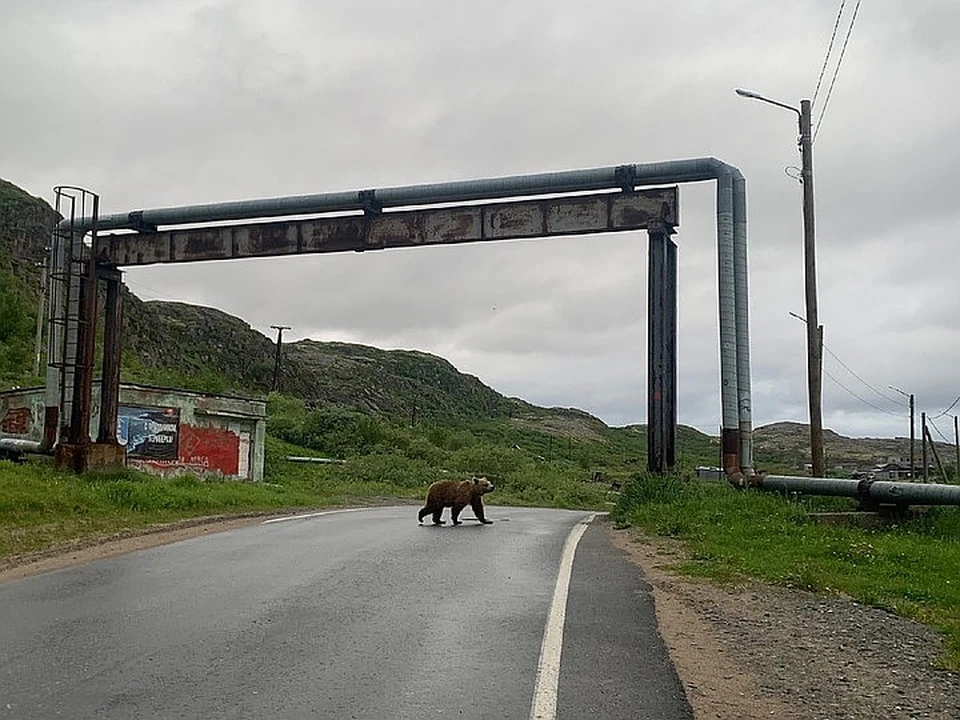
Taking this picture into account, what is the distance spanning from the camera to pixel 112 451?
85.4 feet

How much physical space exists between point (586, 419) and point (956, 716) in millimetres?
140382

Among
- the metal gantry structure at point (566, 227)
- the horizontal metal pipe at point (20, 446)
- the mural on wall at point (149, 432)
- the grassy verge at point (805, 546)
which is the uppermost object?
the metal gantry structure at point (566, 227)

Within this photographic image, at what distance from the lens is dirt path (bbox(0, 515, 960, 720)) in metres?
6.54

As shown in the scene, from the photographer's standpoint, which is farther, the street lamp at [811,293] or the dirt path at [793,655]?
the street lamp at [811,293]

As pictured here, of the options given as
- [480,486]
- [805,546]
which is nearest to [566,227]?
[480,486]

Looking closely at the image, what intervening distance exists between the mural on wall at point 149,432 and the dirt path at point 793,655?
83.3ft

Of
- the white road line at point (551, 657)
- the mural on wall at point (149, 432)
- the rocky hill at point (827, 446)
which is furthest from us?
the rocky hill at point (827, 446)

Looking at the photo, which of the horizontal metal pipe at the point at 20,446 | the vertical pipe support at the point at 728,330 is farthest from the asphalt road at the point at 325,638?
the horizontal metal pipe at the point at 20,446

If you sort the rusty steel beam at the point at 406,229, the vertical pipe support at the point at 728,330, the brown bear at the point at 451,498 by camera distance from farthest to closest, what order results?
the rusty steel beam at the point at 406,229 → the vertical pipe support at the point at 728,330 → the brown bear at the point at 451,498

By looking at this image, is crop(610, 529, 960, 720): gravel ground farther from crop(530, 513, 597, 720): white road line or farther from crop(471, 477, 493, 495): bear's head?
crop(471, 477, 493, 495): bear's head

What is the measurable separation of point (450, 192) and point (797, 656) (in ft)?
53.6

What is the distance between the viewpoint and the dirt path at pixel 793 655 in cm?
654

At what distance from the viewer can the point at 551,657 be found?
757 centimetres

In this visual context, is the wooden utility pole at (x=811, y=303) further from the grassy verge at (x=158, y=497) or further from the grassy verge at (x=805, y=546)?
the grassy verge at (x=158, y=497)
